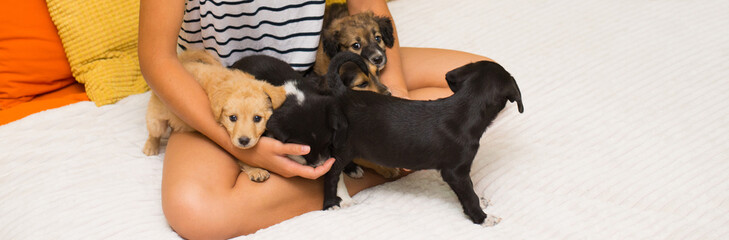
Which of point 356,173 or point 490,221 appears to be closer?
point 490,221

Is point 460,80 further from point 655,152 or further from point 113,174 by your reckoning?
point 113,174

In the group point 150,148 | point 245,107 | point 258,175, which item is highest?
point 245,107

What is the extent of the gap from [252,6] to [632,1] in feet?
6.71

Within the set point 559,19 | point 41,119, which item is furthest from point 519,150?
point 41,119

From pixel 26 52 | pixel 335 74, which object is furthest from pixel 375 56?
pixel 26 52

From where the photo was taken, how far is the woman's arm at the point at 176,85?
190cm

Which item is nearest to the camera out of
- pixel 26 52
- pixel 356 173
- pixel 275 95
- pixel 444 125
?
pixel 444 125

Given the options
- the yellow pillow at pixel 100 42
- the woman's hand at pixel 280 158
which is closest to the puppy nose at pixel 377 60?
the woman's hand at pixel 280 158

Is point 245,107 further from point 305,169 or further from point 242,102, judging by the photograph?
point 305,169

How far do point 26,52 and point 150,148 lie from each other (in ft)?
2.45

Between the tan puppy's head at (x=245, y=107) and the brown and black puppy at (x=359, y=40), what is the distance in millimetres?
360

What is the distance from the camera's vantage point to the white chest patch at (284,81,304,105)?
1.87 metres

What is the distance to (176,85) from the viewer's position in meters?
1.92

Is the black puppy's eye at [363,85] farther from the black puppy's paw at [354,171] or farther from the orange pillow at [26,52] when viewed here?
the orange pillow at [26,52]
